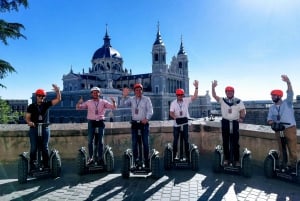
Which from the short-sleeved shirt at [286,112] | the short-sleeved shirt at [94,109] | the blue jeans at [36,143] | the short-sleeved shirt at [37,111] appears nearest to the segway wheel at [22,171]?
the blue jeans at [36,143]

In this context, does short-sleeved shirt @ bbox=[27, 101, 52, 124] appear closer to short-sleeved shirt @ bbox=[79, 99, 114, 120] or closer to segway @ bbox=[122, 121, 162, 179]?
short-sleeved shirt @ bbox=[79, 99, 114, 120]

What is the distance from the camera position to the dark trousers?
4770mm

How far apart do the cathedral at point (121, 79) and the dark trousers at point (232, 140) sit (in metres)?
52.6

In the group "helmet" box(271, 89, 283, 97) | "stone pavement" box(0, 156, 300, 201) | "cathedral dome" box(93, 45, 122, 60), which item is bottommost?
"stone pavement" box(0, 156, 300, 201)

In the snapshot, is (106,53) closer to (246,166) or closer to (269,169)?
(246,166)

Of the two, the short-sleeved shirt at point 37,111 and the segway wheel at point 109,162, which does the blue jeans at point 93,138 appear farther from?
the short-sleeved shirt at point 37,111

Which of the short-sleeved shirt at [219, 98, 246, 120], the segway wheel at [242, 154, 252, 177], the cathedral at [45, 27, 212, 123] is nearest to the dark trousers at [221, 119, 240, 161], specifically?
the short-sleeved shirt at [219, 98, 246, 120]

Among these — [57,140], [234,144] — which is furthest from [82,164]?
[234,144]

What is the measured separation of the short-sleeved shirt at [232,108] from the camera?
481 centimetres

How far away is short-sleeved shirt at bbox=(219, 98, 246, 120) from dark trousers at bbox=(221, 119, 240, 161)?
92 millimetres

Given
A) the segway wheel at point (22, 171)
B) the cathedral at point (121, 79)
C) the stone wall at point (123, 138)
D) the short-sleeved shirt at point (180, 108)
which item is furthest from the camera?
the cathedral at point (121, 79)

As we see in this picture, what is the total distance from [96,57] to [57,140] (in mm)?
77570

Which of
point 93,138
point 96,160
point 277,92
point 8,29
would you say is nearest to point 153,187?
point 96,160

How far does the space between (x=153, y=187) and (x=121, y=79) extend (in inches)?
2945
